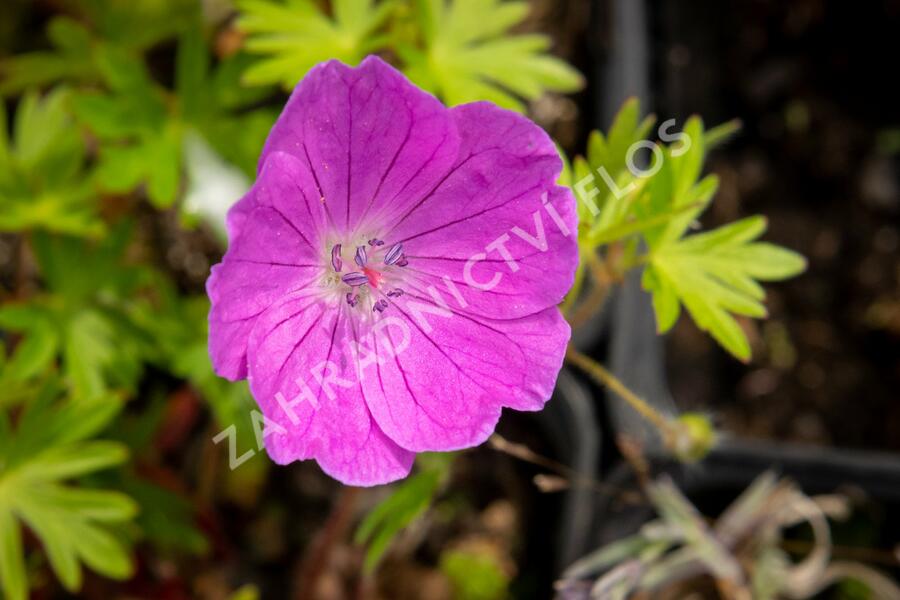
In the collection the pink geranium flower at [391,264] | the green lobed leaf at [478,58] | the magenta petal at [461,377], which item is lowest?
the magenta petal at [461,377]

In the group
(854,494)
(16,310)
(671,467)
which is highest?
(16,310)

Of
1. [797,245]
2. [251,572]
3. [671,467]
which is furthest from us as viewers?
[797,245]

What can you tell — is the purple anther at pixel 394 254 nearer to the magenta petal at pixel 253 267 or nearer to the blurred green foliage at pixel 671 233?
the magenta petal at pixel 253 267

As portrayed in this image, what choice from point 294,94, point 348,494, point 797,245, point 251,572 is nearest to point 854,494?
point 797,245

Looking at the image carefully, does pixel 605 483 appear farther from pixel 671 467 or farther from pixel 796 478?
pixel 796 478

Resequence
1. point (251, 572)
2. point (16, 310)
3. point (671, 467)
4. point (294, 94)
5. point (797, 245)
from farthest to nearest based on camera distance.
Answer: point (797, 245) → point (251, 572) → point (671, 467) → point (16, 310) → point (294, 94)

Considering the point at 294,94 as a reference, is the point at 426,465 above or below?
below

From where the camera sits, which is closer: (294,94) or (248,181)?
(294,94)

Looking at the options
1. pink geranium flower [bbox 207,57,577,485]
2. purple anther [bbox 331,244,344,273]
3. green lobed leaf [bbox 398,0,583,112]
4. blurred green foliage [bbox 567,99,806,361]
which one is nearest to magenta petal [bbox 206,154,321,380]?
pink geranium flower [bbox 207,57,577,485]

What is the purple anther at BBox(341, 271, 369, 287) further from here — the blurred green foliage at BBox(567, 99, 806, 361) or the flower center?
the blurred green foliage at BBox(567, 99, 806, 361)

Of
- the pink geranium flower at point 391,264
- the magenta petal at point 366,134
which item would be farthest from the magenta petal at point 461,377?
the magenta petal at point 366,134
